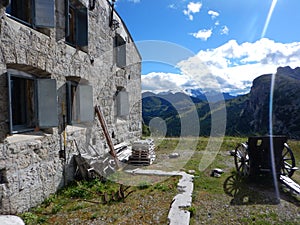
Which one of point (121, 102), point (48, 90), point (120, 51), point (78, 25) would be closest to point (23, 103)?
point (48, 90)

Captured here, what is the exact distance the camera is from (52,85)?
476 cm

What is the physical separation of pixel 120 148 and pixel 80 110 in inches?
123

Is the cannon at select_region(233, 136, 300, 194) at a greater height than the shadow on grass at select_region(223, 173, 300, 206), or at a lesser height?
greater

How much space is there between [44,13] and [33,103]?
197 cm

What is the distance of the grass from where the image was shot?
399cm

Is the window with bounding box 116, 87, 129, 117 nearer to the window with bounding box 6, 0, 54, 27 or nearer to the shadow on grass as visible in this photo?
the window with bounding box 6, 0, 54, 27

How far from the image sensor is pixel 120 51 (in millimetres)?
9625

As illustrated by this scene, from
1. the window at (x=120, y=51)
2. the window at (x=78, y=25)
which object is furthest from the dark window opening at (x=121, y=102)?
the window at (x=78, y=25)

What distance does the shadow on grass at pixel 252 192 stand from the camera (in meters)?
4.84

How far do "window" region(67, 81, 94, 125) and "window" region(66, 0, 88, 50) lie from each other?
4.06 feet

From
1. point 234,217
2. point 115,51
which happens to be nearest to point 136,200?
point 234,217

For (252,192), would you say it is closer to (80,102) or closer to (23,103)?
(80,102)

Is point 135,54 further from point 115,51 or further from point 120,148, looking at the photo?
point 120,148

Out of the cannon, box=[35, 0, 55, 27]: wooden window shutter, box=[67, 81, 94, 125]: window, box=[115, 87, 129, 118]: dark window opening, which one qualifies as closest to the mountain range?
box=[115, 87, 129, 118]: dark window opening
